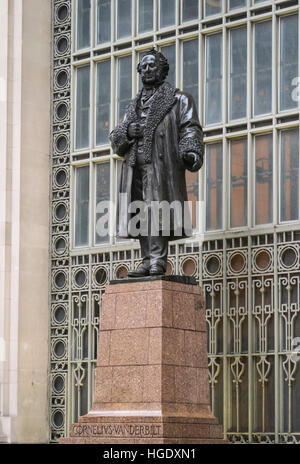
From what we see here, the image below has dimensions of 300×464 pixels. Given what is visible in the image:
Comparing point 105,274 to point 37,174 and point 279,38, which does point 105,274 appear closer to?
point 37,174

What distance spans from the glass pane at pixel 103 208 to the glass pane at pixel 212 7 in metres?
3.39

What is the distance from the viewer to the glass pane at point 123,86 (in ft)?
68.6

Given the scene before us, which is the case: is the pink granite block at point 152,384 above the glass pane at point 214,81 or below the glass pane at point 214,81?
below

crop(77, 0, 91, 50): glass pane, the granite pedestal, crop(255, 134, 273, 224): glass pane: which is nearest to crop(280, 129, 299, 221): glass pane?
crop(255, 134, 273, 224): glass pane

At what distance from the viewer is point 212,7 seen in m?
19.6

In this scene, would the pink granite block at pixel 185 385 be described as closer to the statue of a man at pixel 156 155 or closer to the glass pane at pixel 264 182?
the statue of a man at pixel 156 155

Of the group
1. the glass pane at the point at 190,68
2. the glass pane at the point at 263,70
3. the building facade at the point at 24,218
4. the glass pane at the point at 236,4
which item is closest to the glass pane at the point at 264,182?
the glass pane at the point at 263,70

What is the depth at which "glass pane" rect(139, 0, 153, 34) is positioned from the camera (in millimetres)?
20734

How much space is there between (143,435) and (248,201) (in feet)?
16.4

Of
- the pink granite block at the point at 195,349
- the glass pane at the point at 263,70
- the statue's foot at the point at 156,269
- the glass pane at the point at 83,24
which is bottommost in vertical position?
the pink granite block at the point at 195,349

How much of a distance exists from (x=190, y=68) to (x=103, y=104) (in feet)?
7.15

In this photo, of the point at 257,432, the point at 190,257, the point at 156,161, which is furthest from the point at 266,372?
the point at 156,161

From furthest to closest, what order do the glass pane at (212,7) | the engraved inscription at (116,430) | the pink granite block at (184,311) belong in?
the glass pane at (212,7)
the pink granite block at (184,311)
the engraved inscription at (116,430)

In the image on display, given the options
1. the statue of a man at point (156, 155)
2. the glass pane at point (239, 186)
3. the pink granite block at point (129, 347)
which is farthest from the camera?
the glass pane at point (239, 186)
